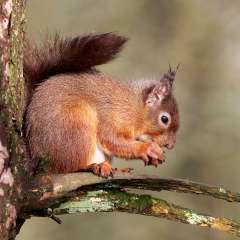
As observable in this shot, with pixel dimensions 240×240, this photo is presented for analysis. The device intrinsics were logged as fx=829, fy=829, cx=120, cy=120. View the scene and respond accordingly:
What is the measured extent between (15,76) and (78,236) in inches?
254

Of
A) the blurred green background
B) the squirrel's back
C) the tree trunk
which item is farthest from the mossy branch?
the blurred green background

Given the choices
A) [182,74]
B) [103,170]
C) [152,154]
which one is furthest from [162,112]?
[182,74]

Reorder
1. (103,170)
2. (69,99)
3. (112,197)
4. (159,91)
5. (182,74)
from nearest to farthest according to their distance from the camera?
(112,197)
(103,170)
(69,99)
(159,91)
(182,74)

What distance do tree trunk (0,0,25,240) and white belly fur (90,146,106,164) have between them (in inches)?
22.4

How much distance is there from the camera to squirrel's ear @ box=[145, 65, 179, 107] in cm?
337

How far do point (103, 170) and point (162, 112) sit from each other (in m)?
0.80

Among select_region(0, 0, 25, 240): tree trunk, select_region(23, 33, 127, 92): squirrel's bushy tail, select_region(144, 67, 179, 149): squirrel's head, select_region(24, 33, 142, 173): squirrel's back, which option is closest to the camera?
select_region(0, 0, 25, 240): tree trunk

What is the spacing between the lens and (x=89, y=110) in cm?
306

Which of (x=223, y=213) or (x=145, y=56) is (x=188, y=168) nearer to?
(x=223, y=213)

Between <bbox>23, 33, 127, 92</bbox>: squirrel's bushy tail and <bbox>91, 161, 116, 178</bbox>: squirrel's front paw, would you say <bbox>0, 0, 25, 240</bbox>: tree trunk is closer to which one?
<bbox>91, 161, 116, 178</bbox>: squirrel's front paw

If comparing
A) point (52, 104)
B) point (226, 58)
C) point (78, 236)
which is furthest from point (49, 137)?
point (226, 58)

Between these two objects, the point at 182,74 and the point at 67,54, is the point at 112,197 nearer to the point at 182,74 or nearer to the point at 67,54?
the point at 67,54

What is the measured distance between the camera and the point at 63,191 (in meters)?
2.33

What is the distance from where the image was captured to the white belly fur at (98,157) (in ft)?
9.80
